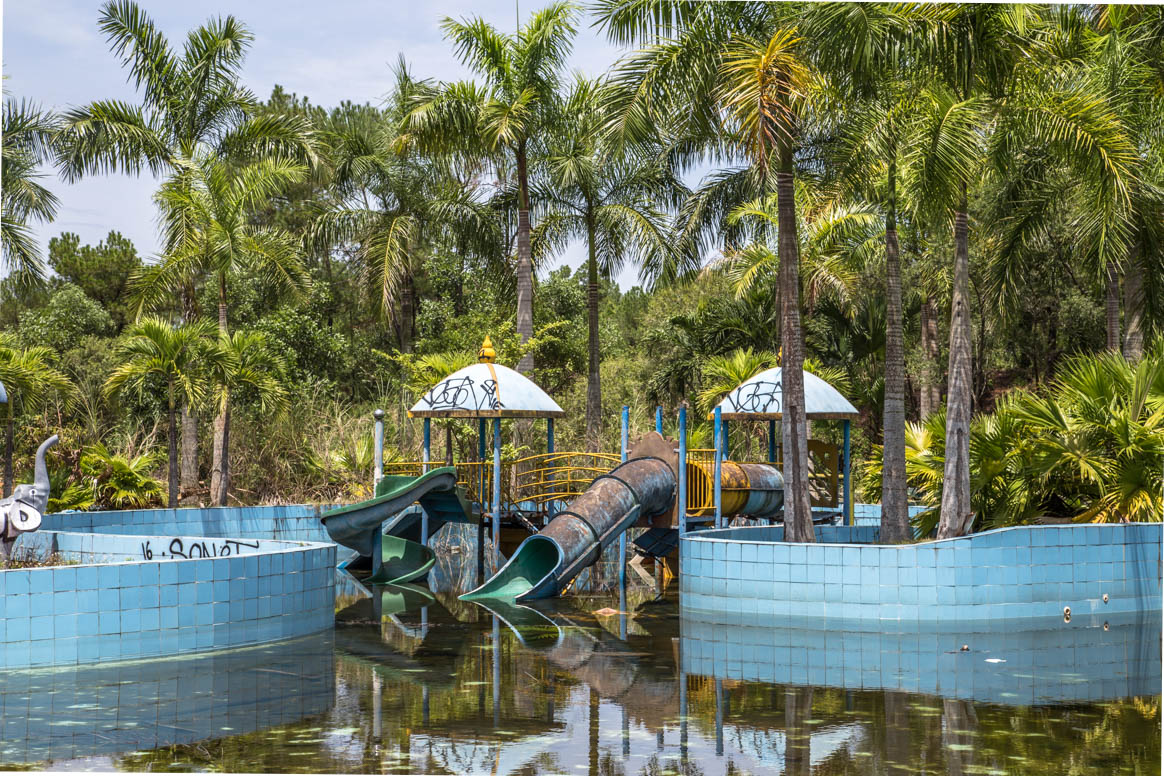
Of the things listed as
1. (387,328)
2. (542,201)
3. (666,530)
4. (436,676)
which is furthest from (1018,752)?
(387,328)

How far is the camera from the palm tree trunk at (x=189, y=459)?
22.7 m

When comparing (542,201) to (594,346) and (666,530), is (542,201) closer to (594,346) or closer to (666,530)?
(594,346)

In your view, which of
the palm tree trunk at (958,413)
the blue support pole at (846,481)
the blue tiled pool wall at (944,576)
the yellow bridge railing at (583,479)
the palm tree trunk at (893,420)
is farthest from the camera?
the blue support pole at (846,481)

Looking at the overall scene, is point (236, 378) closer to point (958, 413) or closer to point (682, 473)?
point (682, 473)

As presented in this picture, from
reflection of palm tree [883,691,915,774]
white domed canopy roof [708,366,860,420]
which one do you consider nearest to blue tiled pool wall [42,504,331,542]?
white domed canopy roof [708,366,860,420]

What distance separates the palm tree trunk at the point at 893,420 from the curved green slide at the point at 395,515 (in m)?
6.14

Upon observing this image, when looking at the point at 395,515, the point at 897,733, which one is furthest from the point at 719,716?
the point at 395,515

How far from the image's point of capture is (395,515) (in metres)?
17.2

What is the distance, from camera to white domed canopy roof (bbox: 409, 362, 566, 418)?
1770 centimetres

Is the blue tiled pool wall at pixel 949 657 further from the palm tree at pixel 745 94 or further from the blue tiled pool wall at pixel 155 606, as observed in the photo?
the blue tiled pool wall at pixel 155 606

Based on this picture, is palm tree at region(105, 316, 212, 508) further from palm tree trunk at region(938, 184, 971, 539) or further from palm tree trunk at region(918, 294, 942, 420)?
palm tree trunk at region(918, 294, 942, 420)

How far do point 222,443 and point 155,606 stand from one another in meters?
11.4

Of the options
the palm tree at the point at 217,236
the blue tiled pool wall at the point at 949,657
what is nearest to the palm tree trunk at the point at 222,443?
the palm tree at the point at 217,236

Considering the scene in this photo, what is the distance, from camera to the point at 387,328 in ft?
113
